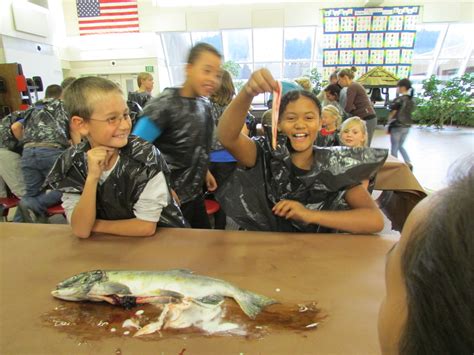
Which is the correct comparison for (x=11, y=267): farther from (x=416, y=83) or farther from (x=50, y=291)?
(x=416, y=83)

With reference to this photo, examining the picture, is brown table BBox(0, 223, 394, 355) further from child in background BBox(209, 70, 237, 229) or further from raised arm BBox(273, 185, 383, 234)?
child in background BBox(209, 70, 237, 229)

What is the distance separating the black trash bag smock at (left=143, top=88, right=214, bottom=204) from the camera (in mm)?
1745

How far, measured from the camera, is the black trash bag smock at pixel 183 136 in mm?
1745

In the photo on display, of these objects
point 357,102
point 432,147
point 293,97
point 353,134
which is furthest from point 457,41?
point 293,97

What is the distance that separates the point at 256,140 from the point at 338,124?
1.81m

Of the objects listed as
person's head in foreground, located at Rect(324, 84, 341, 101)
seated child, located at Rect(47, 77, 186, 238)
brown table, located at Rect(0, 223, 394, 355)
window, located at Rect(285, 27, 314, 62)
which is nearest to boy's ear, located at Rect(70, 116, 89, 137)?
seated child, located at Rect(47, 77, 186, 238)

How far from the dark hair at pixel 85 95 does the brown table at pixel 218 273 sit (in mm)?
471

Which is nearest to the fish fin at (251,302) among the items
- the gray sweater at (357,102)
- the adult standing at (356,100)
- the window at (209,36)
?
the adult standing at (356,100)

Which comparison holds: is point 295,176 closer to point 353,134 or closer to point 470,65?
point 353,134

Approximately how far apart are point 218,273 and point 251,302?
0.17m

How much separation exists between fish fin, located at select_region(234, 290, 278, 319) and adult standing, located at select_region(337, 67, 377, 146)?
4488 mm

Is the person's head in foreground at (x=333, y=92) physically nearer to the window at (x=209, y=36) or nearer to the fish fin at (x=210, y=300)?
the fish fin at (x=210, y=300)

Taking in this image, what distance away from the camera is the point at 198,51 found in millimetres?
1694

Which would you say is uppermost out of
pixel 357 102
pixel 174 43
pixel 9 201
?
pixel 174 43
